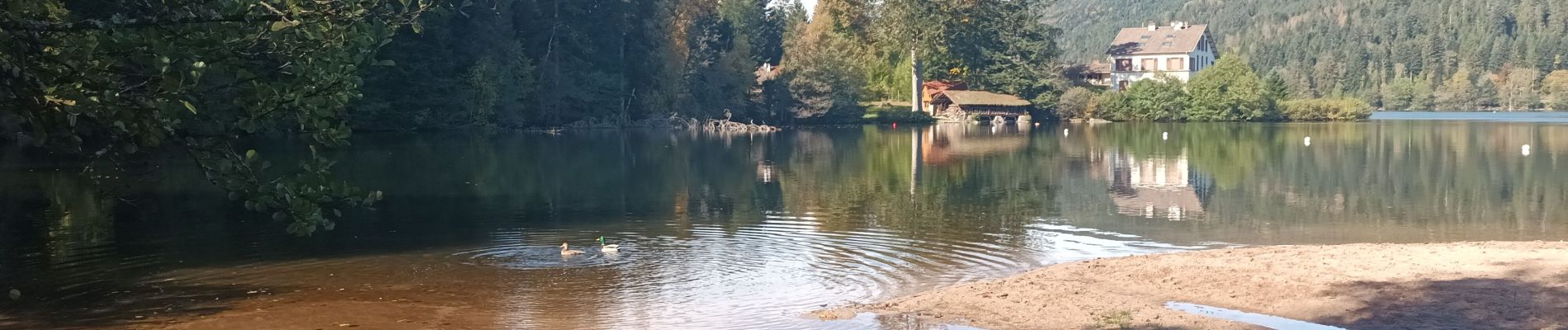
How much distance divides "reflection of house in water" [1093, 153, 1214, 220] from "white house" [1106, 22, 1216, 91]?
101251 millimetres

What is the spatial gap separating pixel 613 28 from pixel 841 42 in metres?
37.2

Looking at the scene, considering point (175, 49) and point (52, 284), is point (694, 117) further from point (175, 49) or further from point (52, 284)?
point (175, 49)

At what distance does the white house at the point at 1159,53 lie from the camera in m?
151

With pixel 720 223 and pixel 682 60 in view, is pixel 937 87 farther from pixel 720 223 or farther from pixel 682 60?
pixel 720 223

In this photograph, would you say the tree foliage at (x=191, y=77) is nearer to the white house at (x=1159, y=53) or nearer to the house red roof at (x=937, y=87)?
the house red roof at (x=937, y=87)

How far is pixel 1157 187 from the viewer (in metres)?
37.4

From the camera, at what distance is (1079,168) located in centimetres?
4644

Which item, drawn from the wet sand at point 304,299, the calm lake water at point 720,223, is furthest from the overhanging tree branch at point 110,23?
the wet sand at point 304,299

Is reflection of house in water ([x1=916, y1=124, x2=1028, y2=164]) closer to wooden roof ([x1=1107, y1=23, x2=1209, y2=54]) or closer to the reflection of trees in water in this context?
the reflection of trees in water

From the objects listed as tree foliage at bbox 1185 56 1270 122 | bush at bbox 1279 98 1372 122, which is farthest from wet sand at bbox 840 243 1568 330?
bush at bbox 1279 98 1372 122

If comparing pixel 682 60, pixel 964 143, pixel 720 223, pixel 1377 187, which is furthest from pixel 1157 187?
pixel 682 60

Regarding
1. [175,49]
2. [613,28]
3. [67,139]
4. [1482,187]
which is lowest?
[1482,187]

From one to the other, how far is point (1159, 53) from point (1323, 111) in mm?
30658

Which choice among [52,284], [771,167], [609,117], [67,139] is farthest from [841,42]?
[67,139]
